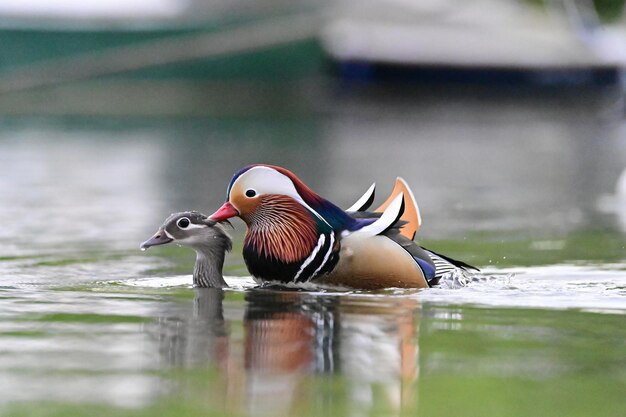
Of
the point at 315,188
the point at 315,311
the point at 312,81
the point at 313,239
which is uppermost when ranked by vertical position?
the point at 312,81

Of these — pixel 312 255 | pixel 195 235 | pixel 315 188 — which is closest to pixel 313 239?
pixel 312 255

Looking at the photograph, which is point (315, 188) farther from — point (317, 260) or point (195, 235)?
point (317, 260)

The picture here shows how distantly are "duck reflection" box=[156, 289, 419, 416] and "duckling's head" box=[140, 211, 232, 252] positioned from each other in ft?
0.81

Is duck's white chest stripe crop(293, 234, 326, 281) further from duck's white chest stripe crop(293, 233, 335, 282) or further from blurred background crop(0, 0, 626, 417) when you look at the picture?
blurred background crop(0, 0, 626, 417)

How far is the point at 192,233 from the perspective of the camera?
8.84m

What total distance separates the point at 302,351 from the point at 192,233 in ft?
7.01

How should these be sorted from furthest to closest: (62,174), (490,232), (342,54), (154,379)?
(342,54) < (62,174) < (490,232) < (154,379)

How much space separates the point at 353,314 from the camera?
7.85 metres

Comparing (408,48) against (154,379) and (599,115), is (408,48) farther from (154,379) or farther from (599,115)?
(154,379)

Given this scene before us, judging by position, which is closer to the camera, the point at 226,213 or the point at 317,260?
the point at 317,260

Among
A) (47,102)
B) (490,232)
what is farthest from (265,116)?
(490,232)

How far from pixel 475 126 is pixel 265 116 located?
4.94 meters

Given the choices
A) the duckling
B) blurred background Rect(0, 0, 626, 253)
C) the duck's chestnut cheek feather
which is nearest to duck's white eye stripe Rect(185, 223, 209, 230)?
the duckling

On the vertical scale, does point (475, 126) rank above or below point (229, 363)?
above
